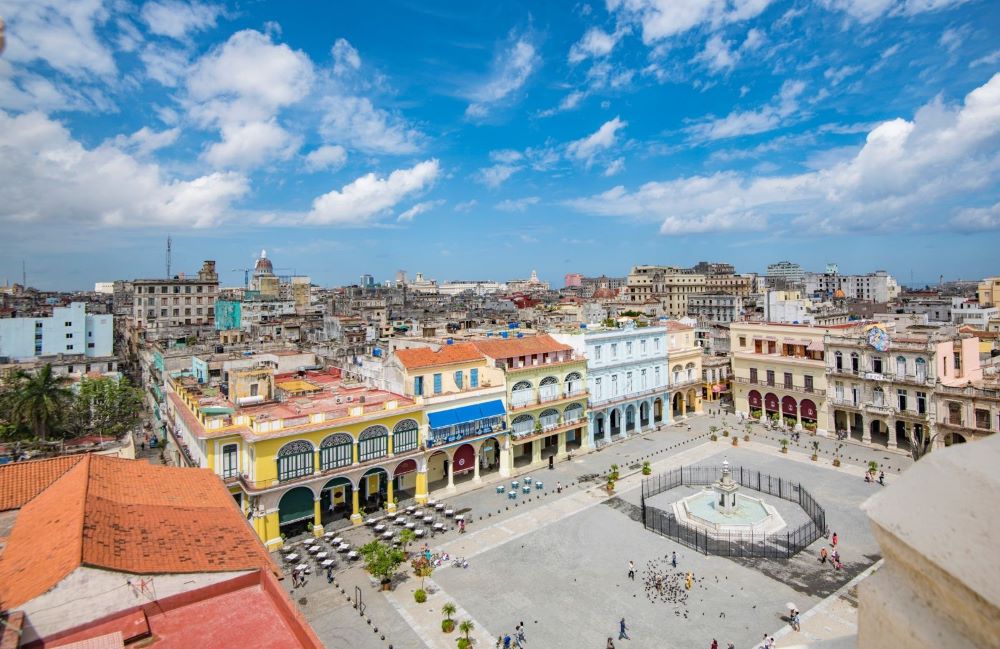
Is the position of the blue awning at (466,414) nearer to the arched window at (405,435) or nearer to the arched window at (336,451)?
the arched window at (405,435)

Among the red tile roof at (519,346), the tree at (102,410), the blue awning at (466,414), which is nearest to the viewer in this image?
the blue awning at (466,414)

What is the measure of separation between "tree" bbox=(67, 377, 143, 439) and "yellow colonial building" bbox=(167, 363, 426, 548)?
10.1m

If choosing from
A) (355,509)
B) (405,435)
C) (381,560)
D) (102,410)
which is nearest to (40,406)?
(102,410)

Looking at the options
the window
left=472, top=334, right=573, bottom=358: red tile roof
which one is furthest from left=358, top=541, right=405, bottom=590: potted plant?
left=472, top=334, right=573, bottom=358: red tile roof

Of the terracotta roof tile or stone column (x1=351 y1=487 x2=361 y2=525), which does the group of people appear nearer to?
stone column (x1=351 y1=487 x2=361 y2=525)

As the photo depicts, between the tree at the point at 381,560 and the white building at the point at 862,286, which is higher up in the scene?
the white building at the point at 862,286

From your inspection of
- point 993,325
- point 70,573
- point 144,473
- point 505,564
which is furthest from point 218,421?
point 993,325

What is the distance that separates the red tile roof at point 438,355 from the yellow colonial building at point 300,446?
2.75 m

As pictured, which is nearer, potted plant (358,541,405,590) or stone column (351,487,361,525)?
potted plant (358,541,405,590)

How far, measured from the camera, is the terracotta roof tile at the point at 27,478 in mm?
18438

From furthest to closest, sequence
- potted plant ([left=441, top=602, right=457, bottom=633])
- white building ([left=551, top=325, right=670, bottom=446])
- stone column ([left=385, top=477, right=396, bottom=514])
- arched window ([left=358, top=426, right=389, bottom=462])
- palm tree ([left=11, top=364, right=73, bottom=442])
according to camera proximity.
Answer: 1. white building ([left=551, top=325, right=670, bottom=446])
2. palm tree ([left=11, top=364, right=73, bottom=442])
3. stone column ([left=385, top=477, right=396, bottom=514])
4. arched window ([left=358, top=426, right=389, bottom=462])
5. potted plant ([left=441, top=602, right=457, bottom=633])

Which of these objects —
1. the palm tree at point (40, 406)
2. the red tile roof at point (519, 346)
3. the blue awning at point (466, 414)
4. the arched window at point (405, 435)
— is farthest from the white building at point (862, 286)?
the palm tree at point (40, 406)

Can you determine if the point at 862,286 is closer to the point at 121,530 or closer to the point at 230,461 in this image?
the point at 230,461

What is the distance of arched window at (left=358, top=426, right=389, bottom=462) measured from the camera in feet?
116
